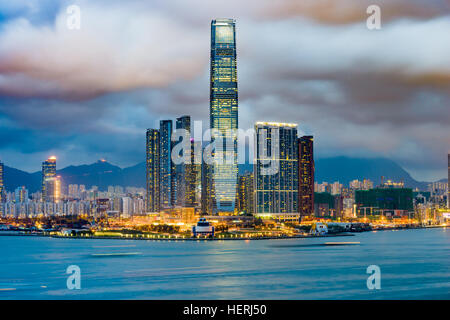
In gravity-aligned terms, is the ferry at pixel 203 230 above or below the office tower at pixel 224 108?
below

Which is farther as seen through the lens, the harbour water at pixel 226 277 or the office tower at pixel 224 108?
the office tower at pixel 224 108

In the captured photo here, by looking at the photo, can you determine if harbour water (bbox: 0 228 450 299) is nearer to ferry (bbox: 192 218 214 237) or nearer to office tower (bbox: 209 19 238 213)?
ferry (bbox: 192 218 214 237)

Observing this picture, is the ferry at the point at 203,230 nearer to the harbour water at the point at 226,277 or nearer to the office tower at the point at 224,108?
the harbour water at the point at 226,277

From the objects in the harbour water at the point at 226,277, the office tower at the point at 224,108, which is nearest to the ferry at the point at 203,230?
the harbour water at the point at 226,277

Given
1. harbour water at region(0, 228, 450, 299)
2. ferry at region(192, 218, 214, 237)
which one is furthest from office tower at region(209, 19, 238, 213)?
harbour water at region(0, 228, 450, 299)

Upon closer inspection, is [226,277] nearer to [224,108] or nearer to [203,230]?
[203,230]

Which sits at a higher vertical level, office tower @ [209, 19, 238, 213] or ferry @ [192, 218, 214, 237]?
office tower @ [209, 19, 238, 213]

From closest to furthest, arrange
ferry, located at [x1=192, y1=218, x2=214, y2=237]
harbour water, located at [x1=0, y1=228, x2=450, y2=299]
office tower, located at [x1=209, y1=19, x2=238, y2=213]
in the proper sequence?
1. harbour water, located at [x1=0, y1=228, x2=450, y2=299]
2. ferry, located at [x1=192, y1=218, x2=214, y2=237]
3. office tower, located at [x1=209, y1=19, x2=238, y2=213]

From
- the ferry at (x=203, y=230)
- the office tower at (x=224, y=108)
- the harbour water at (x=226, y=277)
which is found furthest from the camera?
the office tower at (x=224, y=108)
